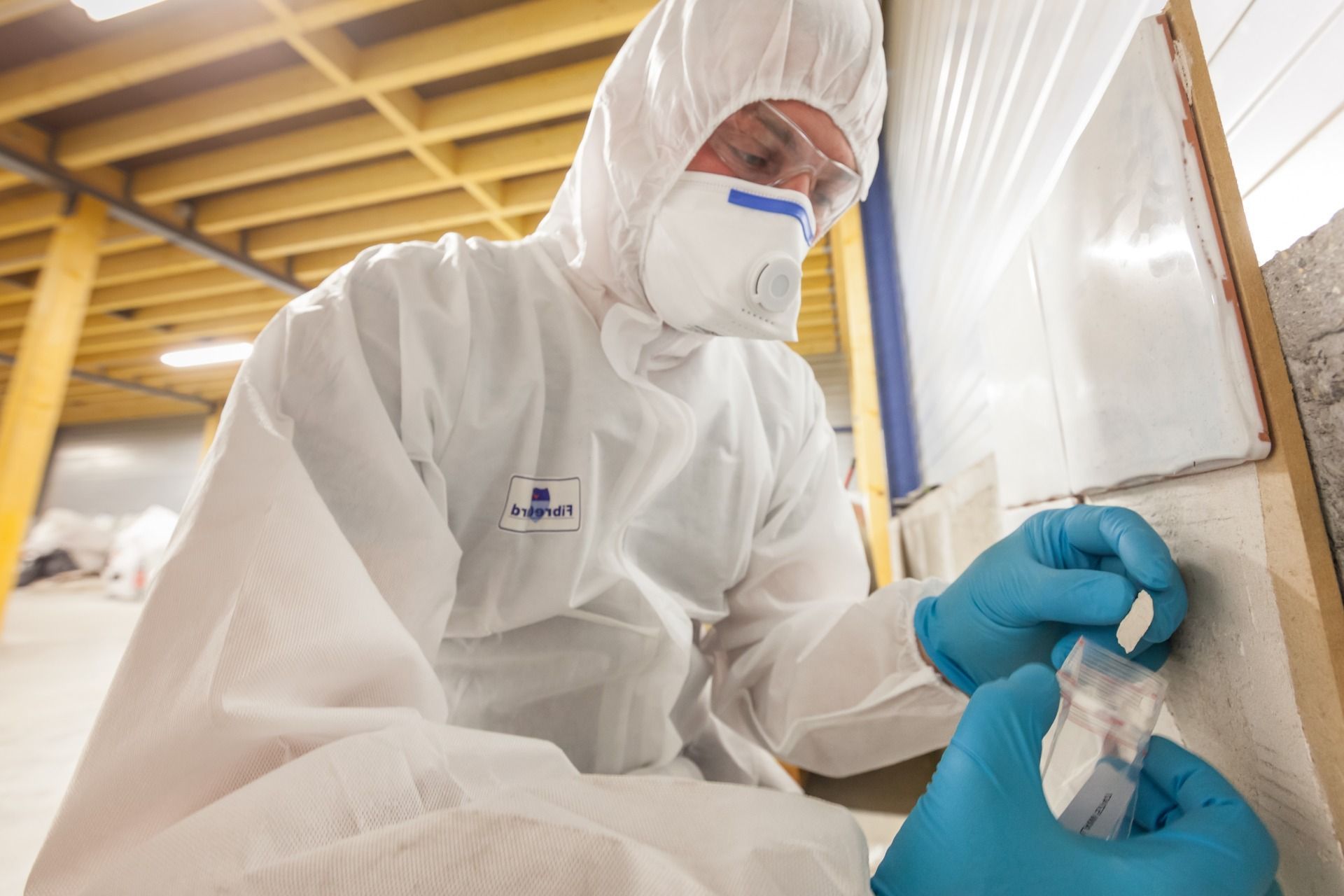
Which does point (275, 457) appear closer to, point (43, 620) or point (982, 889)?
point (982, 889)

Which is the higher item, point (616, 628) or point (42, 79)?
point (42, 79)

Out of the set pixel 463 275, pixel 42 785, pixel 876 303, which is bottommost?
pixel 42 785

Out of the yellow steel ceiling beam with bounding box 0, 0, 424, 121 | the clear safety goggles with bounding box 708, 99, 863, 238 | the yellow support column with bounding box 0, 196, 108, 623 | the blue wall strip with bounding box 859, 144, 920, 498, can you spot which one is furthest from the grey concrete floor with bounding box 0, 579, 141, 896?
the blue wall strip with bounding box 859, 144, 920, 498

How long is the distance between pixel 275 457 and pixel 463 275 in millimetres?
369

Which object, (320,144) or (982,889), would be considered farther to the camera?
(320,144)

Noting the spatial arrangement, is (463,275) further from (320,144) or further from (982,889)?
(320,144)

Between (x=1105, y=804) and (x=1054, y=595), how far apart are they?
16 cm

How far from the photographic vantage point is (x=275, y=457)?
64 centimetres

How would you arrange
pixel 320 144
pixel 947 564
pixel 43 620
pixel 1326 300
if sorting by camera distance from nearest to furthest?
pixel 1326 300 → pixel 947 564 → pixel 320 144 → pixel 43 620

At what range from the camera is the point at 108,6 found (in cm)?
199

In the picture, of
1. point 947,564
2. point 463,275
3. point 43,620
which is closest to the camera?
point 463,275

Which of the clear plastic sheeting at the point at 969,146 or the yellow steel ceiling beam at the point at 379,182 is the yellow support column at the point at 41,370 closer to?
the yellow steel ceiling beam at the point at 379,182

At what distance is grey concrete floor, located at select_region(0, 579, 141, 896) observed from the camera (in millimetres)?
1580

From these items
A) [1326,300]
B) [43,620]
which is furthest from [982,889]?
[43,620]
